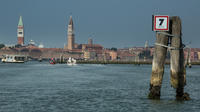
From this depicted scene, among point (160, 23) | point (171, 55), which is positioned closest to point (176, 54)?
point (171, 55)

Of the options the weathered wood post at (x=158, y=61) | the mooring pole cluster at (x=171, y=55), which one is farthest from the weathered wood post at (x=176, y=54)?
the weathered wood post at (x=158, y=61)

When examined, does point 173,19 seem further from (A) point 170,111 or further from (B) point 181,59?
(A) point 170,111

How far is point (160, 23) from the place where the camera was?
68.1 ft

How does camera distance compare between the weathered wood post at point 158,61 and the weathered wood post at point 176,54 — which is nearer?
the weathered wood post at point 158,61

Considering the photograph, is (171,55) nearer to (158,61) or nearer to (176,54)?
(176,54)

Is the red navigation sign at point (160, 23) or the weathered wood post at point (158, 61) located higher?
the red navigation sign at point (160, 23)

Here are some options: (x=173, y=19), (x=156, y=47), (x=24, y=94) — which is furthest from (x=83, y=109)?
(x=24, y=94)

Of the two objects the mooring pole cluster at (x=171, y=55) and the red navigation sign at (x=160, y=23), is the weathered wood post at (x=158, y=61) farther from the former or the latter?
the red navigation sign at (x=160, y=23)

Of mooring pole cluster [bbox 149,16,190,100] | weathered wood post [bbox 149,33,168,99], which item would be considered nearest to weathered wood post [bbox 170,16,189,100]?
mooring pole cluster [bbox 149,16,190,100]

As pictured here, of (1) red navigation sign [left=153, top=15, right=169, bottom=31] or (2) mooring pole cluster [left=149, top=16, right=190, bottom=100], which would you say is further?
(1) red navigation sign [left=153, top=15, right=169, bottom=31]

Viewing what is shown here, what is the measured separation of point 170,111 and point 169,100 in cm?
387

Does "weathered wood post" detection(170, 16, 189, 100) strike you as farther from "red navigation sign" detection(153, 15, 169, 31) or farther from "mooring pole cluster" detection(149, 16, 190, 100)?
"red navigation sign" detection(153, 15, 169, 31)

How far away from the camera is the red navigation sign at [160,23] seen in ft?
67.6

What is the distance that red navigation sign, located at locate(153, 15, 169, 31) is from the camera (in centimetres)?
2059
